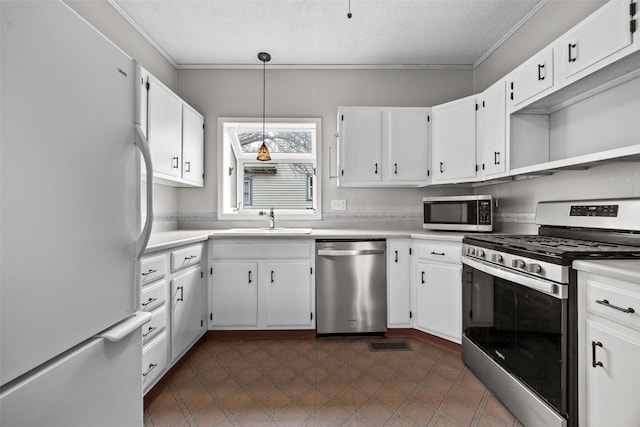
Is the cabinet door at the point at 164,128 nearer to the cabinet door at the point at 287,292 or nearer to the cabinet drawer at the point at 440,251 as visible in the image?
the cabinet door at the point at 287,292

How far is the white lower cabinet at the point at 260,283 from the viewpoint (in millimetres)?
2631

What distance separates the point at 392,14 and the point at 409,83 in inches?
38.3

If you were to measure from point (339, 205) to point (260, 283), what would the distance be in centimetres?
123

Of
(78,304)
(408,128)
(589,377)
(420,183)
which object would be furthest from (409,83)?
(78,304)

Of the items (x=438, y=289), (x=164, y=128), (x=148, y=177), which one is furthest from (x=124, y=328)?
(x=438, y=289)

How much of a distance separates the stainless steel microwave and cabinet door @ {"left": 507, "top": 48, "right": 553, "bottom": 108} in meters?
0.80

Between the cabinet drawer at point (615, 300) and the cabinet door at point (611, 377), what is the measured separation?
48mm

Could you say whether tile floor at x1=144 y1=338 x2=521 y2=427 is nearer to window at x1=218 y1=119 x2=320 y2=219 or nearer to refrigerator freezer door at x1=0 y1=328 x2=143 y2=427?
refrigerator freezer door at x1=0 y1=328 x2=143 y2=427

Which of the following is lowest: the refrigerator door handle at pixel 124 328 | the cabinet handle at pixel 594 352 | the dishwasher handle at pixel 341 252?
the cabinet handle at pixel 594 352

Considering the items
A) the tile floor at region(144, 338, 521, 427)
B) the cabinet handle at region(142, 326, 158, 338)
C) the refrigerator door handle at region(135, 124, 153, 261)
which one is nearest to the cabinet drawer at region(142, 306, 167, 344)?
the cabinet handle at region(142, 326, 158, 338)

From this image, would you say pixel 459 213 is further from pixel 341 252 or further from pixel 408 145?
pixel 341 252

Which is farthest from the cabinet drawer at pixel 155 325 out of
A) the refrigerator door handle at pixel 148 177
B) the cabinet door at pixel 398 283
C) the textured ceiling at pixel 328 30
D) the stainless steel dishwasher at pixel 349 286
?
the textured ceiling at pixel 328 30

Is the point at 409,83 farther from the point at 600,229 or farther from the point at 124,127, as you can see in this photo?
the point at 124,127

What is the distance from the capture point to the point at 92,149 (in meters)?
0.81
